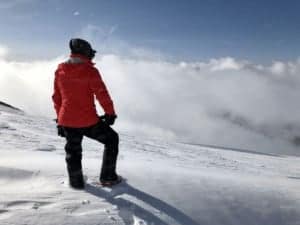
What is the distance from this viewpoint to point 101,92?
4477 millimetres

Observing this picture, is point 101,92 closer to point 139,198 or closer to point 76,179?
point 76,179

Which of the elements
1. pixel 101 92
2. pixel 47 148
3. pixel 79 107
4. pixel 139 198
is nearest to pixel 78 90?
pixel 79 107

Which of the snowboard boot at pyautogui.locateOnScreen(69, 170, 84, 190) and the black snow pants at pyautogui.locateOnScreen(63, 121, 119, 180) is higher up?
the black snow pants at pyautogui.locateOnScreen(63, 121, 119, 180)

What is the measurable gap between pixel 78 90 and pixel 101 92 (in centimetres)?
37

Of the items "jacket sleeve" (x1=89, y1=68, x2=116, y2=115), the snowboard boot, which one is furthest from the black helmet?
the snowboard boot

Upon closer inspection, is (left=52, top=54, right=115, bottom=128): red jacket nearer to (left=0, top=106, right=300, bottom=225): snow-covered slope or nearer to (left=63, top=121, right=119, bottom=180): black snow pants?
(left=63, top=121, right=119, bottom=180): black snow pants

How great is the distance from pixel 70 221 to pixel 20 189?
50.2 inches

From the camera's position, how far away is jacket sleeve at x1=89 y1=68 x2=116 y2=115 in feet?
14.6

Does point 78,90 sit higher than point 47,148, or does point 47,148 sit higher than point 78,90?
point 78,90

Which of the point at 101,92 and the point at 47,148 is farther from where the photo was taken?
the point at 47,148

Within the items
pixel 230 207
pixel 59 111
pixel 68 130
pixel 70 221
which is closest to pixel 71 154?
pixel 68 130

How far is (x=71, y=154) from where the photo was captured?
479 cm

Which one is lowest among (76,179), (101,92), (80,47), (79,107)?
(76,179)

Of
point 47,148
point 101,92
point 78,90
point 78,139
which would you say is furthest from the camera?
point 47,148
